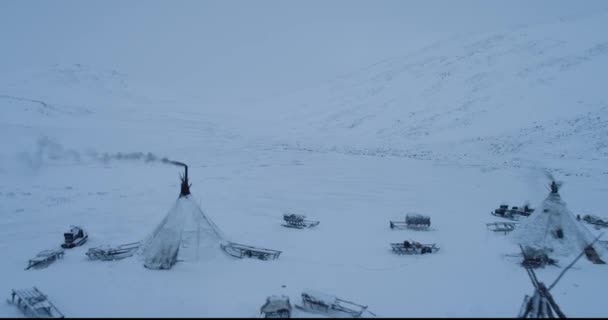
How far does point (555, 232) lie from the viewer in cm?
1590

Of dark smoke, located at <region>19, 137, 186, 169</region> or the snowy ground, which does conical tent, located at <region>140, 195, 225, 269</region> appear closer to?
the snowy ground

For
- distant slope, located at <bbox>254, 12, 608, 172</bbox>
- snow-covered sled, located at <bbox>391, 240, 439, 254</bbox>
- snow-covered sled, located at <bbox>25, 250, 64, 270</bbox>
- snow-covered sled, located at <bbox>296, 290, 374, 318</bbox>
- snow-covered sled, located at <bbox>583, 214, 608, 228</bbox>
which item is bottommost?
snow-covered sled, located at <bbox>296, 290, 374, 318</bbox>

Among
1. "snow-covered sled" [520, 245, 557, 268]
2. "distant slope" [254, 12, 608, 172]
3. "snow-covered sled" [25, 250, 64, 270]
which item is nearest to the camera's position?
"snow-covered sled" [25, 250, 64, 270]

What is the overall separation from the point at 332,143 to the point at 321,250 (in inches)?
1329

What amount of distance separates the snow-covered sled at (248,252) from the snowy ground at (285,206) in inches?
12.9

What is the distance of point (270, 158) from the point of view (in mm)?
40688

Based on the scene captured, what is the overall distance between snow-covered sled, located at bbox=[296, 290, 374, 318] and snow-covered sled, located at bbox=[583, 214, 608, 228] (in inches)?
573

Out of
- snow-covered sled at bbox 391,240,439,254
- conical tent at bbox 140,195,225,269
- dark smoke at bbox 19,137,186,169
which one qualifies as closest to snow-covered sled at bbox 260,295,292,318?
conical tent at bbox 140,195,225,269

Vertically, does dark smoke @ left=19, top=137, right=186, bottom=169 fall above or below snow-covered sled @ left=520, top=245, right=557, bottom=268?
above

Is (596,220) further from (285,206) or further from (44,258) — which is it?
(44,258)

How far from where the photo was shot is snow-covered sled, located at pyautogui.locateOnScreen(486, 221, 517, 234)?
18480 millimetres

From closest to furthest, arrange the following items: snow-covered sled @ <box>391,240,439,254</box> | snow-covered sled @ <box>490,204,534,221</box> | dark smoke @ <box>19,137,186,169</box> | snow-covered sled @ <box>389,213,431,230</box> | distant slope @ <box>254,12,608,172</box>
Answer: snow-covered sled @ <box>391,240,439,254</box>, snow-covered sled @ <box>389,213,431,230</box>, snow-covered sled @ <box>490,204,534,221</box>, dark smoke @ <box>19,137,186,169</box>, distant slope @ <box>254,12,608,172</box>

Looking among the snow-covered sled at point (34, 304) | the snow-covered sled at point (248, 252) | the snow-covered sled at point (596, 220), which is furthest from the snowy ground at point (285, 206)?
the snow-covered sled at point (596, 220)

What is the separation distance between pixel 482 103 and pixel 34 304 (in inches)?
2044
